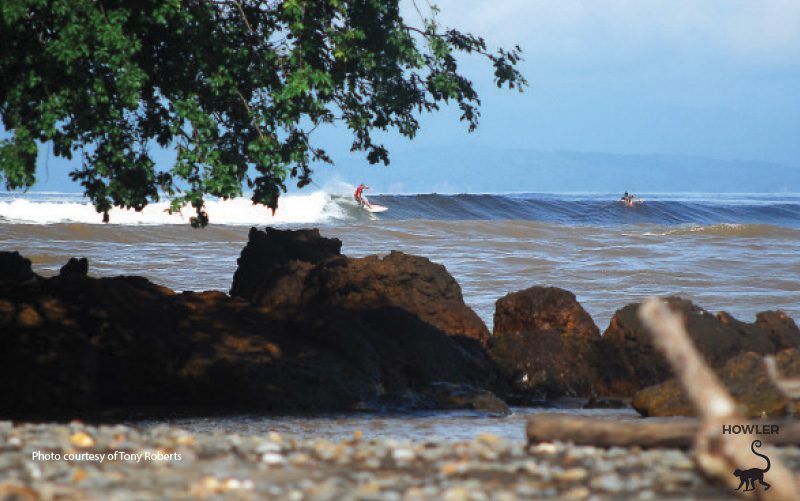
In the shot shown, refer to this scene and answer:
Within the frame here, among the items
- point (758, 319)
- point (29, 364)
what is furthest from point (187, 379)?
point (758, 319)

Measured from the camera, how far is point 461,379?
41.1ft

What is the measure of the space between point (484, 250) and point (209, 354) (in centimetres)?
2042

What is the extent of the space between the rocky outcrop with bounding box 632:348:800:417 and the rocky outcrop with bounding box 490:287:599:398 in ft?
6.25

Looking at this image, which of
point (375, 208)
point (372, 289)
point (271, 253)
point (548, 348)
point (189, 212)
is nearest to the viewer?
point (548, 348)

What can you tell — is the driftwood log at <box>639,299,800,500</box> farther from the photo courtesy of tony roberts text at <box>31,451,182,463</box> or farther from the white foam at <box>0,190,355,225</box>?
the white foam at <box>0,190,355,225</box>

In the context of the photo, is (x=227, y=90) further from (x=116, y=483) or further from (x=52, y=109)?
(x=116, y=483)

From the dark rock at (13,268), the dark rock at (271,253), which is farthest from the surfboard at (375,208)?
the dark rock at (13,268)

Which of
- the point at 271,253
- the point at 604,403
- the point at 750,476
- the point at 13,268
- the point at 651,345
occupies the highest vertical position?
the point at 271,253

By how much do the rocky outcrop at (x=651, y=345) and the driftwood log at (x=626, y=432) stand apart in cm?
619

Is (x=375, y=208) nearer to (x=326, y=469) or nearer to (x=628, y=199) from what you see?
(x=628, y=199)

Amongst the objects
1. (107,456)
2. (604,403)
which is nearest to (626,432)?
(107,456)

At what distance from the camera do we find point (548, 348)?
44.3 feet

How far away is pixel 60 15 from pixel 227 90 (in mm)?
1841

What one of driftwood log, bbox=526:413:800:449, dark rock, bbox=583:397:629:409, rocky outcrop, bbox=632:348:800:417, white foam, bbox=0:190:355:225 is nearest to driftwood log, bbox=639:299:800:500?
driftwood log, bbox=526:413:800:449
